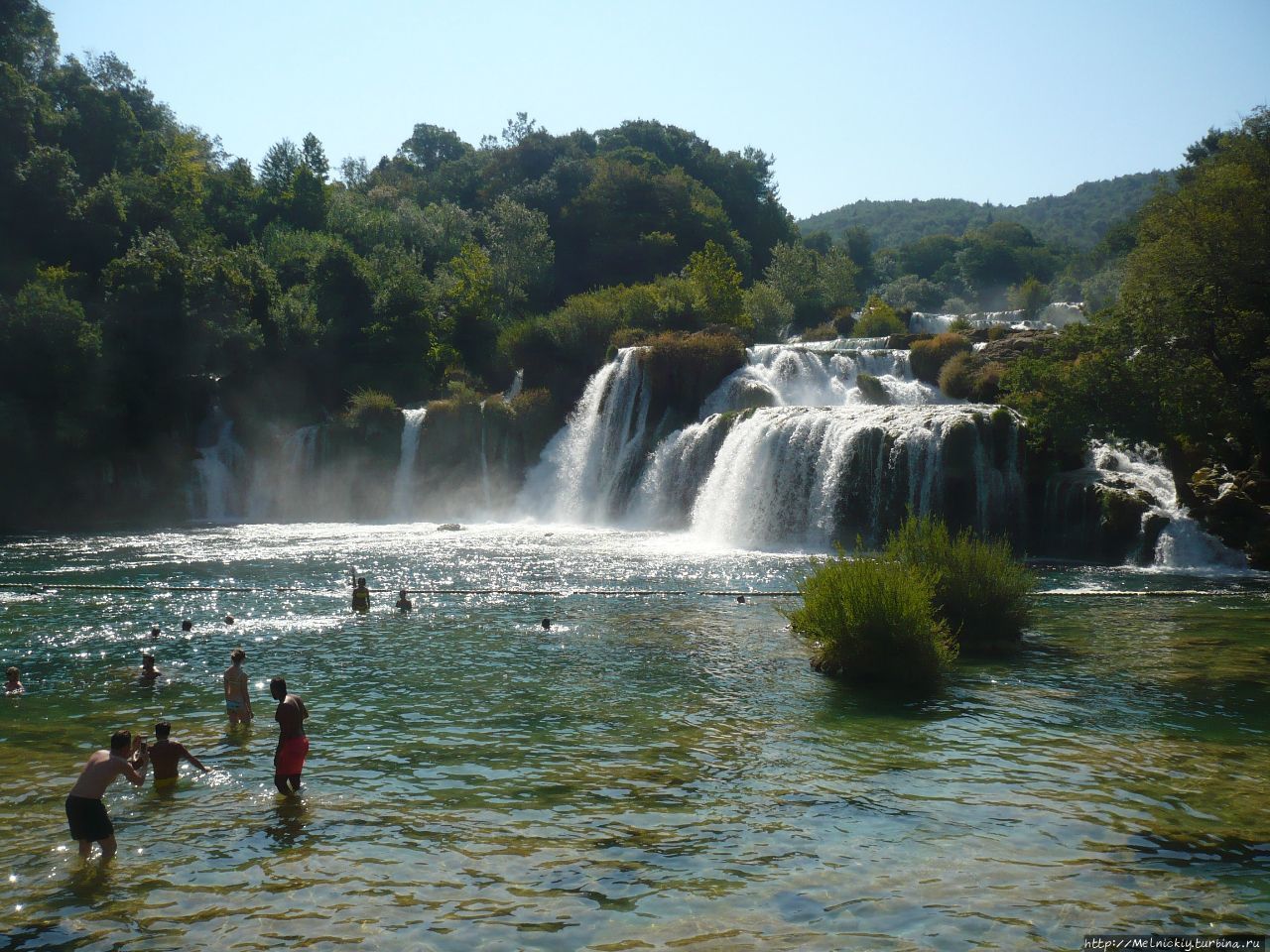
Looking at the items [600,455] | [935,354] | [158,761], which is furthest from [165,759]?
[935,354]

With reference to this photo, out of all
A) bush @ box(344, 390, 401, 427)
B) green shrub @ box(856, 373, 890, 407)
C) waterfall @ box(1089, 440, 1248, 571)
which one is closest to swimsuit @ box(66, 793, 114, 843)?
waterfall @ box(1089, 440, 1248, 571)

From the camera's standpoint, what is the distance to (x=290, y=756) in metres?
11.1

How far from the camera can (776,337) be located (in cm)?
6303

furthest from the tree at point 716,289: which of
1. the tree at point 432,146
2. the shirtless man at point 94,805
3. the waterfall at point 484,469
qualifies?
the tree at point 432,146

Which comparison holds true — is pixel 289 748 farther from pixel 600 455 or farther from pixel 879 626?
pixel 600 455

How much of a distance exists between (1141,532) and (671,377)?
70.8 feet

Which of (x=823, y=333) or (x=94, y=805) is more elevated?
(x=823, y=333)

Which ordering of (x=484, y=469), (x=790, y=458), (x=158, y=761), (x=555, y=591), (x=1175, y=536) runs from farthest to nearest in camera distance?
(x=484, y=469), (x=790, y=458), (x=1175, y=536), (x=555, y=591), (x=158, y=761)

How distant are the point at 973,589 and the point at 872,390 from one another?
2381 cm

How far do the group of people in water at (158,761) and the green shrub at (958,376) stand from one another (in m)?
31.3

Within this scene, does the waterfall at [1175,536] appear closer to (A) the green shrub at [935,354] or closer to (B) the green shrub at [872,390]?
(A) the green shrub at [935,354]

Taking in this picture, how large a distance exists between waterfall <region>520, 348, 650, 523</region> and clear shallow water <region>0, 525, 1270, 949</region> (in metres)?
21.3

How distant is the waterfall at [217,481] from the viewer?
4812 cm

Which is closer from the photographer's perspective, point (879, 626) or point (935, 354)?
point (879, 626)
